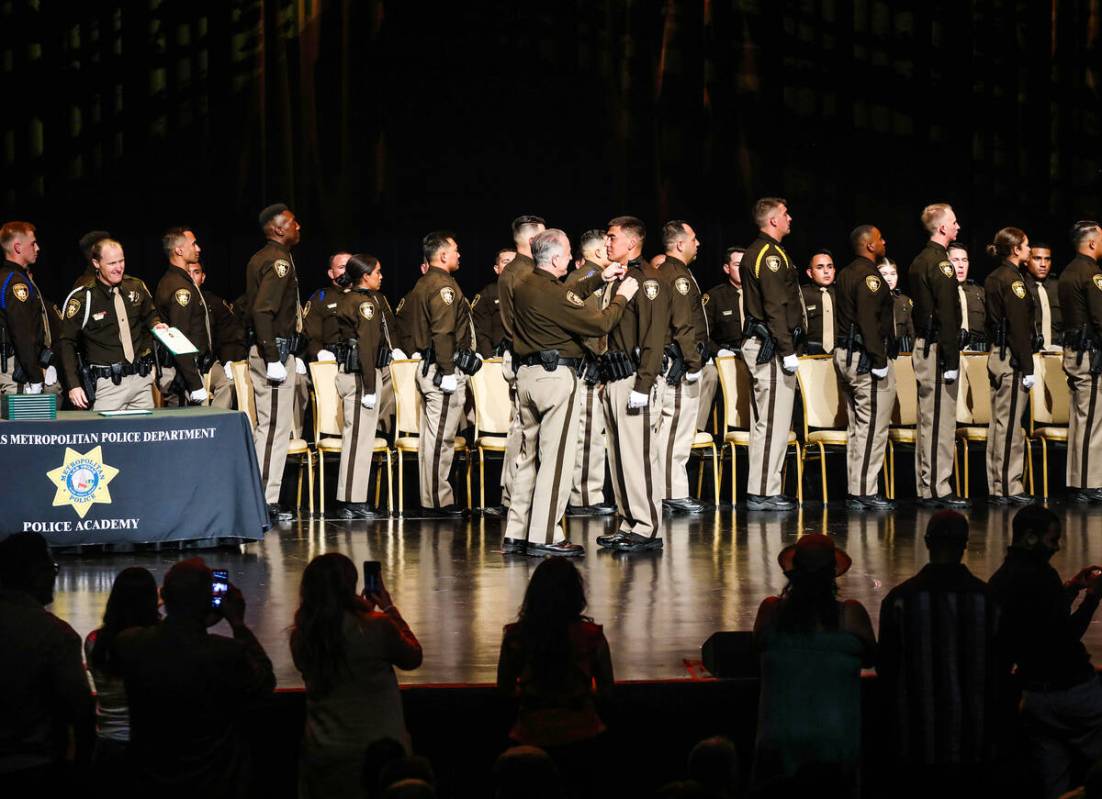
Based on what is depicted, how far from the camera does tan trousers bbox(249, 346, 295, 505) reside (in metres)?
9.17

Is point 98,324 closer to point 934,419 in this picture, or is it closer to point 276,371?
point 276,371

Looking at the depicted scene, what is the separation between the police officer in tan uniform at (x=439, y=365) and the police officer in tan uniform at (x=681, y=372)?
1261 millimetres

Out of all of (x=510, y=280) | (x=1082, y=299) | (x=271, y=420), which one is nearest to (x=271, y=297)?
(x=271, y=420)

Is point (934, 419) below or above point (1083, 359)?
below

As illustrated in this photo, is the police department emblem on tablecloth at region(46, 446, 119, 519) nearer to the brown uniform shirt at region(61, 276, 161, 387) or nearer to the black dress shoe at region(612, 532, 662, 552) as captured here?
the brown uniform shirt at region(61, 276, 161, 387)

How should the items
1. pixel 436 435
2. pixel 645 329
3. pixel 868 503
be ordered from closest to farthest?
pixel 645 329 → pixel 436 435 → pixel 868 503

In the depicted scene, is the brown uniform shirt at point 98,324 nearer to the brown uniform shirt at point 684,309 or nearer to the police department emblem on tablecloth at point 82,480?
the police department emblem on tablecloth at point 82,480

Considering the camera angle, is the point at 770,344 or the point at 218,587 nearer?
the point at 218,587

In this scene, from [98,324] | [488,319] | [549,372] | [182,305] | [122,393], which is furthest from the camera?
[488,319]

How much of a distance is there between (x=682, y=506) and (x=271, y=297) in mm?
2763

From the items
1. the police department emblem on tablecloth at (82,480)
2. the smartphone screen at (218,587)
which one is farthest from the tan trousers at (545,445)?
the smartphone screen at (218,587)

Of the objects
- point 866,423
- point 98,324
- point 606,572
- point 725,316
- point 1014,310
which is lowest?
point 606,572

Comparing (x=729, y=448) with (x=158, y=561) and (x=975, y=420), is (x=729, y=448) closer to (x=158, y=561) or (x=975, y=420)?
(x=975, y=420)

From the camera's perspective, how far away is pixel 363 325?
9.30m
